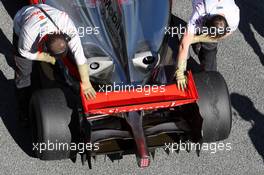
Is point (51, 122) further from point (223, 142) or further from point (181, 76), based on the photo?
point (223, 142)

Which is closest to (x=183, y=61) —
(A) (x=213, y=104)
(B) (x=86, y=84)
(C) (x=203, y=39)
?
(C) (x=203, y=39)

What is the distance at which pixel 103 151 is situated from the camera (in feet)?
18.2


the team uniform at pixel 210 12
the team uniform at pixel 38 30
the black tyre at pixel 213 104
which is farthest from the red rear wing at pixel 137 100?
the team uniform at pixel 210 12

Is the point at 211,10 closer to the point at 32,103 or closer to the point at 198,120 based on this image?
the point at 198,120

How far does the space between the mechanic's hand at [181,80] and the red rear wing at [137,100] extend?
4 centimetres

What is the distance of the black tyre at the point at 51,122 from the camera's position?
217 inches

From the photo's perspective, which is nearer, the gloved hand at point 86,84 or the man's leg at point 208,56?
the gloved hand at point 86,84

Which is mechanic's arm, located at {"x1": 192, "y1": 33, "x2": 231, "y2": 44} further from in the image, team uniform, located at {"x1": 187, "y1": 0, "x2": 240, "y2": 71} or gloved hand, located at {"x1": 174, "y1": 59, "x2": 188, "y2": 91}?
gloved hand, located at {"x1": 174, "y1": 59, "x2": 188, "y2": 91}

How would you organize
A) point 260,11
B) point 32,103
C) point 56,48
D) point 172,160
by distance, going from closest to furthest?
point 56,48 → point 32,103 → point 172,160 → point 260,11

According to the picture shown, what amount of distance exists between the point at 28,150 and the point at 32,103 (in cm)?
64

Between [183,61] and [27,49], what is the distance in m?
1.49

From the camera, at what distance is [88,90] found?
18.0 ft

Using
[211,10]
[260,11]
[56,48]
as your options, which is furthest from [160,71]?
[260,11]

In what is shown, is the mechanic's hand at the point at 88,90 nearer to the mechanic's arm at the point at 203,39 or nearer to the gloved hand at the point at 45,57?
the gloved hand at the point at 45,57
